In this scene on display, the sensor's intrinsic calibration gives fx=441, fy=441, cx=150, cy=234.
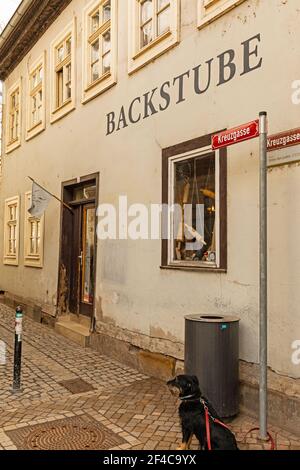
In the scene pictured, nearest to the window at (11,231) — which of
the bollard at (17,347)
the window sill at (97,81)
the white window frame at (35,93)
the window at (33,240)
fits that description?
the window at (33,240)

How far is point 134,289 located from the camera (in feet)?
22.0

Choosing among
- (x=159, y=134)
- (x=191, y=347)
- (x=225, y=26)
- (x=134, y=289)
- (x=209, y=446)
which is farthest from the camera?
(x=134, y=289)

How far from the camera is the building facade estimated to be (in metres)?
4.43

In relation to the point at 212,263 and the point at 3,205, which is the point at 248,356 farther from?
the point at 3,205

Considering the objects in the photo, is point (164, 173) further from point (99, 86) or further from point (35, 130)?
point (35, 130)

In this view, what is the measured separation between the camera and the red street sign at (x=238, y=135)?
3922mm

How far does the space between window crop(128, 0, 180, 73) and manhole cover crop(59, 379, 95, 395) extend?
467 cm

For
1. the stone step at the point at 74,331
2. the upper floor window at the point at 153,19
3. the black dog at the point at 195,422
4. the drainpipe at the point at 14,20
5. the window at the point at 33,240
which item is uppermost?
the drainpipe at the point at 14,20

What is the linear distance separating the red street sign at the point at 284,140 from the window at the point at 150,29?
2.54 m

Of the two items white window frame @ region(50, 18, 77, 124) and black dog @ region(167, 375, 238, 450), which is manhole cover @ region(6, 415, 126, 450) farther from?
white window frame @ region(50, 18, 77, 124)

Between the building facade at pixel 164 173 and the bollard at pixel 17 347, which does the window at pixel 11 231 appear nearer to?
the building facade at pixel 164 173

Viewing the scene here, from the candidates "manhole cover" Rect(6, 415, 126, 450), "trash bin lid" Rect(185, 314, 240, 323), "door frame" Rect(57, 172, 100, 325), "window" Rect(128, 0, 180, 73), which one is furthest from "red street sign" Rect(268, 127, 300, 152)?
"door frame" Rect(57, 172, 100, 325)

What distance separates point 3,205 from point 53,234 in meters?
4.99

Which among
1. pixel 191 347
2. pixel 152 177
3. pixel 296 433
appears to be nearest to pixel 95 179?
pixel 152 177
